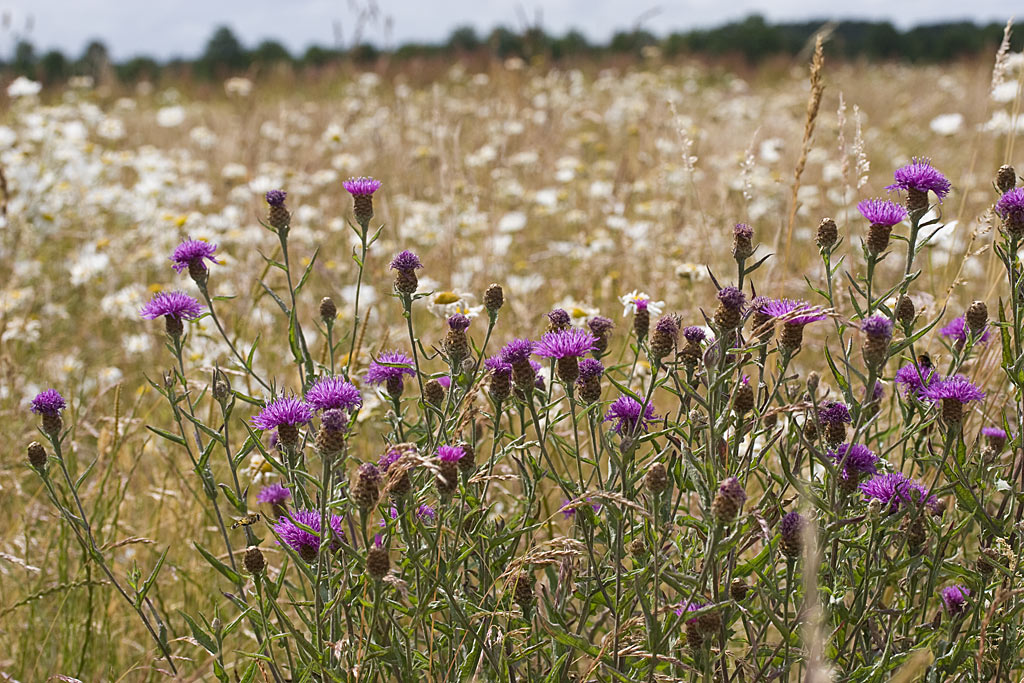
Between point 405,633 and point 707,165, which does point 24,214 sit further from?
point 707,165

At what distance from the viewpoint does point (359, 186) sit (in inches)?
60.4

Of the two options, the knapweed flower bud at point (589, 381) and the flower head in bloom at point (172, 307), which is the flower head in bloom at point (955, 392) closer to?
the knapweed flower bud at point (589, 381)

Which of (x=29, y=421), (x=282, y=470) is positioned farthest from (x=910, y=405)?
(x=29, y=421)

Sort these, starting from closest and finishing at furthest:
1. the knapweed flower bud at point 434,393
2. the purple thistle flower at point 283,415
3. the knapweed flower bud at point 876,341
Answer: the knapweed flower bud at point 876,341 < the purple thistle flower at point 283,415 < the knapweed flower bud at point 434,393

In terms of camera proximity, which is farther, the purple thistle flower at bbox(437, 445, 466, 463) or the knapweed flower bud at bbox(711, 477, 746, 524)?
the purple thistle flower at bbox(437, 445, 466, 463)

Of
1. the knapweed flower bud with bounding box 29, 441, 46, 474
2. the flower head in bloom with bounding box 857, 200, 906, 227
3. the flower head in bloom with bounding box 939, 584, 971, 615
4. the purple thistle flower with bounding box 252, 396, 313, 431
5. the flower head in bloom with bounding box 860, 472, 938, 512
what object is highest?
the flower head in bloom with bounding box 857, 200, 906, 227

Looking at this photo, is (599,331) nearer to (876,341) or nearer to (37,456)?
A: (876,341)

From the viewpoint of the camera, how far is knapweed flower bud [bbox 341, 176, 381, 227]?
1.54m

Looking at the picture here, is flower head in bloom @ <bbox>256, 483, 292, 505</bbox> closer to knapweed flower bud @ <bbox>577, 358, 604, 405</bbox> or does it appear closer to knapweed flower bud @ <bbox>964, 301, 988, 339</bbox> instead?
knapweed flower bud @ <bbox>577, 358, 604, 405</bbox>

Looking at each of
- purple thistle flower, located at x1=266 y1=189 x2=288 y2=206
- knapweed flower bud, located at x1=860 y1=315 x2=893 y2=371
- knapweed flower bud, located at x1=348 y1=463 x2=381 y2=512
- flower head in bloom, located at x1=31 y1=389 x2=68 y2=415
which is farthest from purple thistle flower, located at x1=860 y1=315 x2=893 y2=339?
flower head in bloom, located at x1=31 y1=389 x2=68 y2=415

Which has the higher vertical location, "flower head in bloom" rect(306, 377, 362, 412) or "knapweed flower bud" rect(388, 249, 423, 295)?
"knapweed flower bud" rect(388, 249, 423, 295)

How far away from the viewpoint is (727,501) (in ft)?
3.40

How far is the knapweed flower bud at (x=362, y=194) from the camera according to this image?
154 centimetres

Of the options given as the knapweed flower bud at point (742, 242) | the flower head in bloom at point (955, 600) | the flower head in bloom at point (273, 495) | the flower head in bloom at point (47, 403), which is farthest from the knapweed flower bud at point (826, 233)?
the flower head in bloom at point (47, 403)
